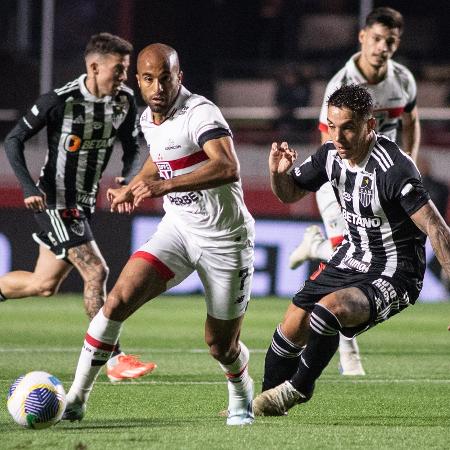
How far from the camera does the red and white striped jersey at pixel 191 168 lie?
5980 mm

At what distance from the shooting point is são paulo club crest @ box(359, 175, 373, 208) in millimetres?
6238

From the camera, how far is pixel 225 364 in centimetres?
607

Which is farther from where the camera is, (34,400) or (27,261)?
(27,261)

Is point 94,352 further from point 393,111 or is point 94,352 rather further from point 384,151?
point 393,111

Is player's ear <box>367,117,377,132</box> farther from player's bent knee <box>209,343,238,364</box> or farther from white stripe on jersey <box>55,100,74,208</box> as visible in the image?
white stripe on jersey <box>55,100,74,208</box>

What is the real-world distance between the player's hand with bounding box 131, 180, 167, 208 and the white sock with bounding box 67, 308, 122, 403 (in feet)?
2.22

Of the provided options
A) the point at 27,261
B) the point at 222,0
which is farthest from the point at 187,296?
the point at 222,0

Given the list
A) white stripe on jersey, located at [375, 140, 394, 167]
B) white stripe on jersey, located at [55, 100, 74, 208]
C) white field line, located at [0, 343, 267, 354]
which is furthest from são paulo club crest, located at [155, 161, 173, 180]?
white field line, located at [0, 343, 267, 354]

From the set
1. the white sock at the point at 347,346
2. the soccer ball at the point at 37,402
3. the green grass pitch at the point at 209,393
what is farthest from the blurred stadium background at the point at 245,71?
the soccer ball at the point at 37,402

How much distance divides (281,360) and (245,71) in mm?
10999

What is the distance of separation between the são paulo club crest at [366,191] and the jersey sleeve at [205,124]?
814 mm

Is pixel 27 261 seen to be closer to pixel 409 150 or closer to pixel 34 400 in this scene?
pixel 409 150

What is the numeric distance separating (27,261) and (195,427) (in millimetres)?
8651

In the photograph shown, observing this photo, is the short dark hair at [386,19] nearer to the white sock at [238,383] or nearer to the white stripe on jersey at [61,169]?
the white stripe on jersey at [61,169]
